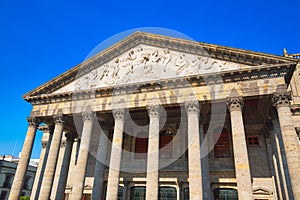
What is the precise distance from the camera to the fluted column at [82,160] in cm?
1470

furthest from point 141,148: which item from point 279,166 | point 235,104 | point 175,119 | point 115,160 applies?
point 279,166

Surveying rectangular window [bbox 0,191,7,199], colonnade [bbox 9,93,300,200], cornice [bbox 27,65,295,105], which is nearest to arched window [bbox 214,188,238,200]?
colonnade [bbox 9,93,300,200]

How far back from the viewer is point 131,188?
733 inches

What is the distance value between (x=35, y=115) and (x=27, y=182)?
81.2ft

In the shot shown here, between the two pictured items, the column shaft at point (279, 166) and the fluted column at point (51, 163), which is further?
the fluted column at point (51, 163)

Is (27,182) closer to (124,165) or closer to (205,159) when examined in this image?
(124,165)

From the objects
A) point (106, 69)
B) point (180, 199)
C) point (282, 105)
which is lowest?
point (180, 199)

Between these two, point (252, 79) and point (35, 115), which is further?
point (35, 115)

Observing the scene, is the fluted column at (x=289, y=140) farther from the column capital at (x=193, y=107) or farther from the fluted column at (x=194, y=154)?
the fluted column at (x=194, y=154)

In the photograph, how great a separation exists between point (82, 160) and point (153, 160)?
5230 mm

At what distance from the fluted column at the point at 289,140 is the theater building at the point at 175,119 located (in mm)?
49

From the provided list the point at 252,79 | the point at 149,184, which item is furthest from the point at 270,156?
the point at 149,184

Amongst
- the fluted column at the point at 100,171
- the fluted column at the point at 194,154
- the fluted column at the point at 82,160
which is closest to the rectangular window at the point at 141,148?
the fluted column at the point at 100,171

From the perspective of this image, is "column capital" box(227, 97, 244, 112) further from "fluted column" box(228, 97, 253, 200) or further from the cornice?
the cornice
